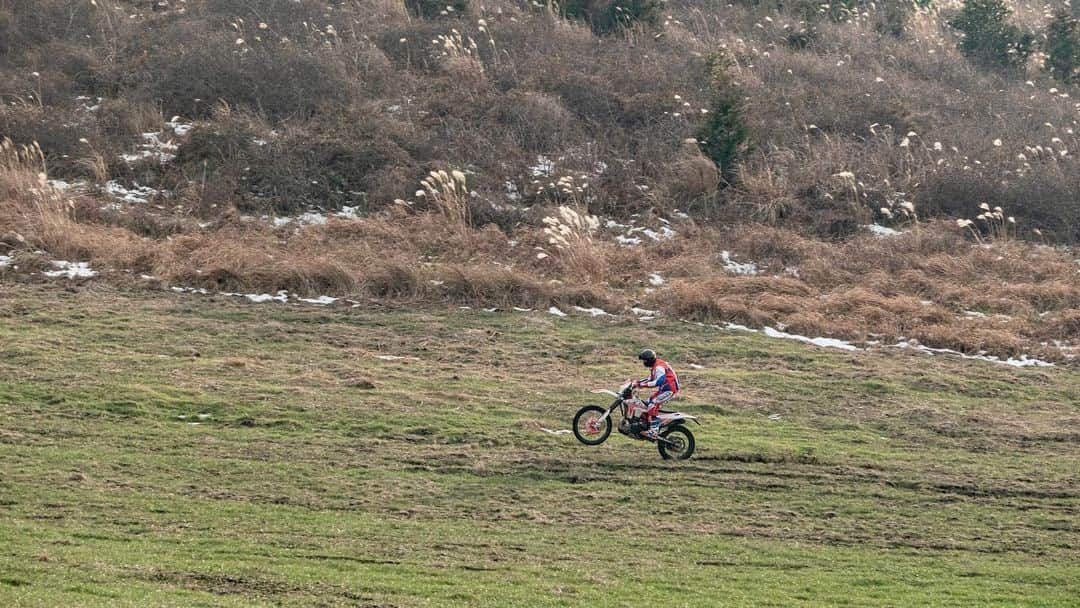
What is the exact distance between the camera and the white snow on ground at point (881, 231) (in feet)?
98.4

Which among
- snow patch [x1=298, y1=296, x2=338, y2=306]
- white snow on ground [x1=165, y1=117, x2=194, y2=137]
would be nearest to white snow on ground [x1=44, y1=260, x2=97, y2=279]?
snow patch [x1=298, y1=296, x2=338, y2=306]

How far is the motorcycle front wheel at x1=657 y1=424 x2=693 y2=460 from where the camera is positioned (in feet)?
52.7

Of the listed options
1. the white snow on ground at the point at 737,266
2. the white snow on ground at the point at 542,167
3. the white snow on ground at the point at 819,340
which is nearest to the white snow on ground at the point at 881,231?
the white snow on ground at the point at 737,266

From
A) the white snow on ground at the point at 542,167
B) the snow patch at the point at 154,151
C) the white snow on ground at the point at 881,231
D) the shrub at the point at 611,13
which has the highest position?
the shrub at the point at 611,13

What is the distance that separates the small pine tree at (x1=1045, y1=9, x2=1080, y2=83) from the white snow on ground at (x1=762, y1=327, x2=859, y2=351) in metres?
23.5

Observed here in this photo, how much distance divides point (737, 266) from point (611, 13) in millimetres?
14904

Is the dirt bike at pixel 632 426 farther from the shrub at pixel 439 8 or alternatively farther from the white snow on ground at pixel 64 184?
the shrub at pixel 439 8

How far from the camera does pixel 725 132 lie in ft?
106

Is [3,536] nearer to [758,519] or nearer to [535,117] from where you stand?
[758,519]

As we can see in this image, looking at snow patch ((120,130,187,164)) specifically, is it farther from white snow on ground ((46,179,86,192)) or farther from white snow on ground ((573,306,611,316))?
white snow on ground ((573,306,611,316))

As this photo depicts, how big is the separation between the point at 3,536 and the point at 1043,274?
23.1 metres

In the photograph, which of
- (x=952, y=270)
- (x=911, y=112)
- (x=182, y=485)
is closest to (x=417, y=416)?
(x=182, y=485)

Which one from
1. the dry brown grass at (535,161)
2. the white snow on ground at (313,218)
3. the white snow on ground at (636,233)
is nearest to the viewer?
the dry brown grass at (535,161)

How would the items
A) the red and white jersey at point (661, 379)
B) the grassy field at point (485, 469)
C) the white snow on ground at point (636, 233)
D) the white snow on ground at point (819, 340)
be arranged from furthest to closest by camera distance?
1. the white snow on ground at point (636, 233)
2. the white snow on ground at point (819, 340)
3. the red and white jersey at point (661, 379)
4. the grassy field at point (485, 469)
